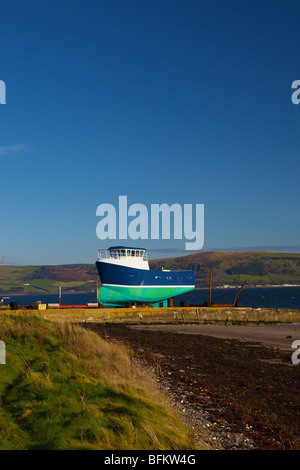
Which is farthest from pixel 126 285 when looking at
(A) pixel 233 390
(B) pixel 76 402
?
(B) pixel 76 402

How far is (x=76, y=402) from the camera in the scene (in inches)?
337

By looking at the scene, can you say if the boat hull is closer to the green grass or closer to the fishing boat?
the fishing boat

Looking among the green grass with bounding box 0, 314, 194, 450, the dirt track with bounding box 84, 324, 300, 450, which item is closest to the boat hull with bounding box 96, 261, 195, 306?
the dirt track with bounding box 84, 324, 300, 450

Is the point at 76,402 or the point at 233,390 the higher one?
the point at 76,402

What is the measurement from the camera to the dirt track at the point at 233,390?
880 centimetres

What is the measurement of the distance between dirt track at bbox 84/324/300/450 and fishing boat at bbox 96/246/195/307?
24336mm

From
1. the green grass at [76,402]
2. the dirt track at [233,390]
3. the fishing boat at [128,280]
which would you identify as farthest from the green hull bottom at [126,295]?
the green grass at [76,402]

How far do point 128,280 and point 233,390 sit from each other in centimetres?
3570

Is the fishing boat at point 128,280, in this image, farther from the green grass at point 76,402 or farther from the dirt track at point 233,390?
the green grass at point 76,402

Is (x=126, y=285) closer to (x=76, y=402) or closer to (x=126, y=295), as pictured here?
(x=126, y=295)

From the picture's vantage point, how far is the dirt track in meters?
8.80

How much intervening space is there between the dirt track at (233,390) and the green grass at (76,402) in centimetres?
107

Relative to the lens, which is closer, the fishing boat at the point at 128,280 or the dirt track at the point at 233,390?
the dirt track at the point at 233,390
